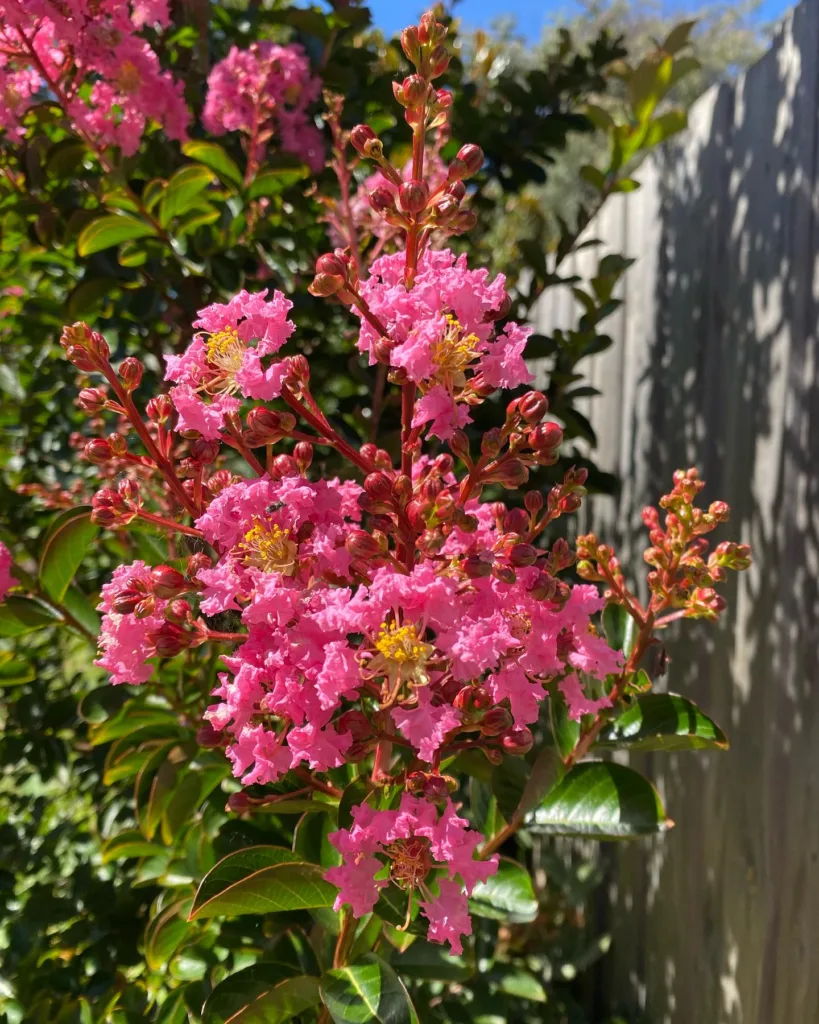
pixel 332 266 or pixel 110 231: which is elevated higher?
pixel 110 231

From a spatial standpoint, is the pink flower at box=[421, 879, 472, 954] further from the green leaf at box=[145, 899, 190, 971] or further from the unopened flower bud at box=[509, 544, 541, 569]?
the green leaf at box=[145, 899, 190, 971]

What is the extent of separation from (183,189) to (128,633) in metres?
0.83

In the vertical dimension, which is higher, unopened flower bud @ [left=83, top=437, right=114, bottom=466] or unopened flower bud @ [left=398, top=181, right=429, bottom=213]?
unopened flower bud @ [left=398, top=181, right=429, bottom=213]

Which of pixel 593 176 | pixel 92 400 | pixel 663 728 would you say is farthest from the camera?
pixel 593 176

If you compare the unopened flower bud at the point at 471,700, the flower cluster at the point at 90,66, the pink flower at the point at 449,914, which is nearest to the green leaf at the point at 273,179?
the flower cluster at the point at 90,66

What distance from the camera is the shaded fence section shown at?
1395mm

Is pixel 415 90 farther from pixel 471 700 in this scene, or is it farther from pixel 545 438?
pixel 471 700

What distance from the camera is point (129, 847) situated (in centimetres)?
133

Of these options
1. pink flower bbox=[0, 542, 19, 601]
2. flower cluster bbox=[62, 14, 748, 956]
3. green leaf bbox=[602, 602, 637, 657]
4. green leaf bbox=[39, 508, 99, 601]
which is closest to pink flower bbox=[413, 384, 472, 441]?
flower cluster bbox=[62, 14, 748, 956]

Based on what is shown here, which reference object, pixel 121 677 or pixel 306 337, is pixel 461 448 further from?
pixel 306 337

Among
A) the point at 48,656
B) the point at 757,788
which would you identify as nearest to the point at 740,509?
the point at 757,788

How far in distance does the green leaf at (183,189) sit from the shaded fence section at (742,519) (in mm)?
1101

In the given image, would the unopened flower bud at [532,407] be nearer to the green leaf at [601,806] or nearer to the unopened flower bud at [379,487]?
the unopened flower bud at [379,487]

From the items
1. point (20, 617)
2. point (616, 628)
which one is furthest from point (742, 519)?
point (20, 617)
